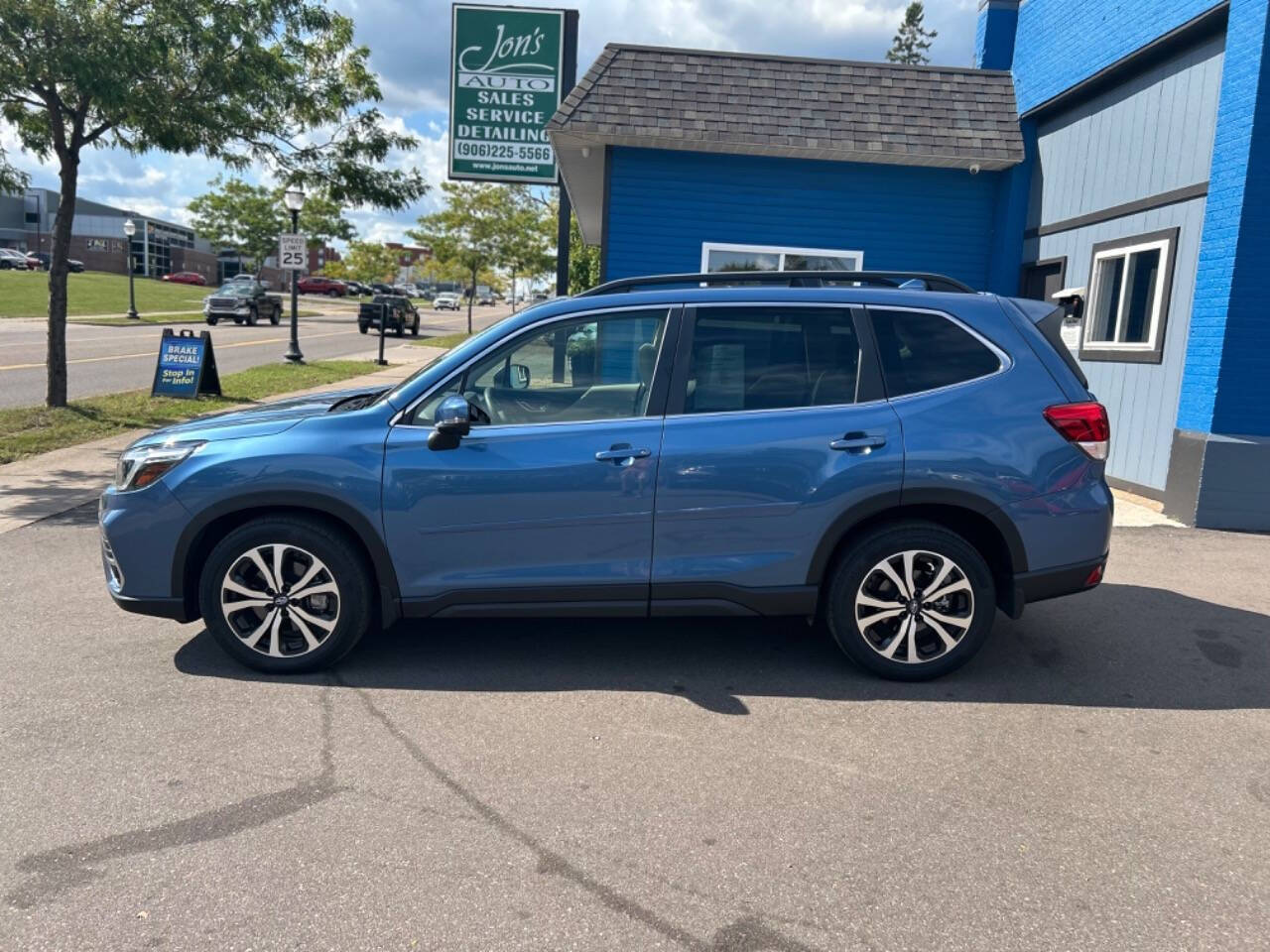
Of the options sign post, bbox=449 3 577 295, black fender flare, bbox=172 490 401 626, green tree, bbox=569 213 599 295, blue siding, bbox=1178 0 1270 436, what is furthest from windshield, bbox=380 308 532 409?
green tree, bbox=569 213 599 295

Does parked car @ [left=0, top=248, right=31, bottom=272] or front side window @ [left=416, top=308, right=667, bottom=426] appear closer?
front side window @ [left=416, top=308, right=667, bottom=426]

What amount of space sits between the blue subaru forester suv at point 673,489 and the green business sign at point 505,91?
11.0 meters

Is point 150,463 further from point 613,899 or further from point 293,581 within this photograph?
point 613,899

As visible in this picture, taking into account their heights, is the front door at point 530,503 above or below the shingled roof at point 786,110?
below

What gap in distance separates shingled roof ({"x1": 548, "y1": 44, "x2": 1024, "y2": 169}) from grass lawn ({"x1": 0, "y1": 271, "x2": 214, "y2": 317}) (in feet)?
96.4

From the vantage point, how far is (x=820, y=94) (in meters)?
11.0

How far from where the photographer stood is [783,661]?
15.4ft

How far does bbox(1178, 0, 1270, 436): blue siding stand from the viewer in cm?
749

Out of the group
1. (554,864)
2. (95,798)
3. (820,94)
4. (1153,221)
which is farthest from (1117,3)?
(95,798)

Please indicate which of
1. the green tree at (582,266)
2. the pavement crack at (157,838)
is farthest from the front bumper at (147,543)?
the green tree at (582,266)

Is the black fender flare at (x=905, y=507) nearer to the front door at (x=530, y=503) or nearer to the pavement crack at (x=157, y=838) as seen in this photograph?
the front door at (x=530, y=503)

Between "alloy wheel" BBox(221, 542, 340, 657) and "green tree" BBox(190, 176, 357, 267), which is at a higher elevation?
"green tree" BBox(190, 176, 357, 267)

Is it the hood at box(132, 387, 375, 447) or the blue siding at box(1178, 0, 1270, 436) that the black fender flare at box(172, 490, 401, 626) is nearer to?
the hood at box(132, 387, 375, 447)

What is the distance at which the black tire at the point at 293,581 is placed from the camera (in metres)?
4.24
